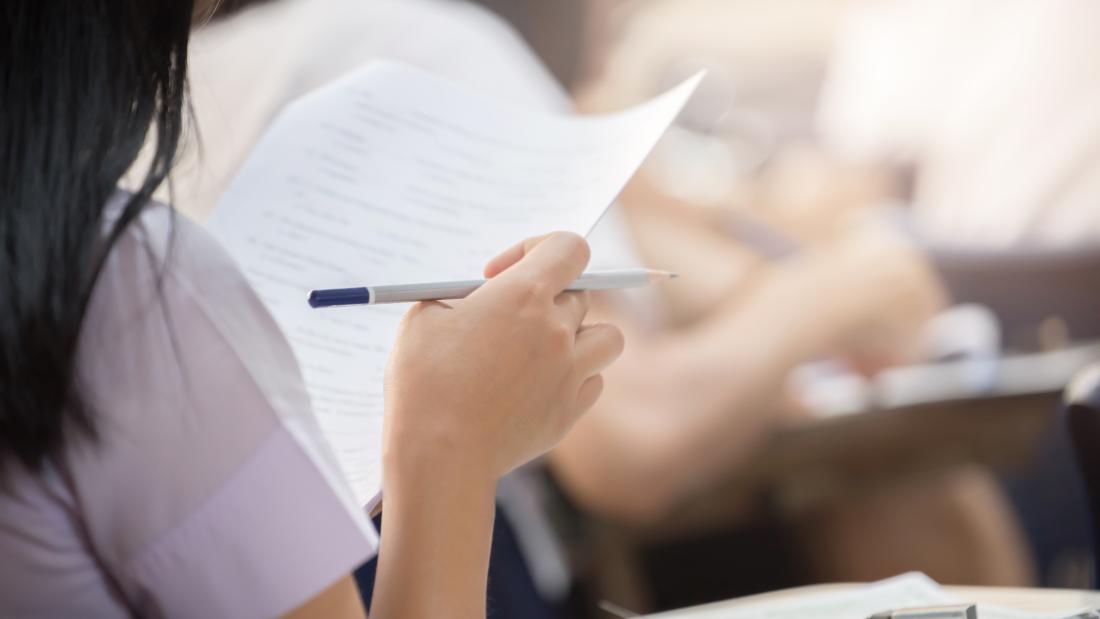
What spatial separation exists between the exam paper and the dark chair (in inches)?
9.7

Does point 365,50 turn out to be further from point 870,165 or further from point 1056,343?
point 870,165

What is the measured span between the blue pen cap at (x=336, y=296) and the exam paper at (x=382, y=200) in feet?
0.24

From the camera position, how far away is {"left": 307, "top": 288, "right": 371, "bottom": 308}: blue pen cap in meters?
0.40

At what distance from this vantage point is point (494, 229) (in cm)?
51

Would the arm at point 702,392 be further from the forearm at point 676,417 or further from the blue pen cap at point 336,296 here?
the blue pen cap at point 336,296

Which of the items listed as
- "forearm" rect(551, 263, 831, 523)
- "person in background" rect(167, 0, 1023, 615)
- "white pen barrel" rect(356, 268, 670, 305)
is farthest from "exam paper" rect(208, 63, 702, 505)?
"forearm" rect(551, 263, 831, 523)

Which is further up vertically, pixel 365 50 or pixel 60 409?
pixel 365 50

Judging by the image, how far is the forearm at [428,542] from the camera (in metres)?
0.41

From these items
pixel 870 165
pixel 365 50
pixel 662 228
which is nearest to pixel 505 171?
pixel 365 50

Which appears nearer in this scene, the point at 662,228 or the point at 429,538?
the point at 429,538

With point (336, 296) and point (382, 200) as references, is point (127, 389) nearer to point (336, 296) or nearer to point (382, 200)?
point (336, 296)

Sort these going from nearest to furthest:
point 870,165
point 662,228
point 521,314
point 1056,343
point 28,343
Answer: point 28,343, point 521,314, point 662,228, point 1056,343, point 870,165

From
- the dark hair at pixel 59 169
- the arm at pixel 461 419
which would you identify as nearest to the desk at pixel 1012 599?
the arm at pixel 461 419

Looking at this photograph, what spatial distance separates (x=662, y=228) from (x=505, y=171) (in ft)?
2.55
